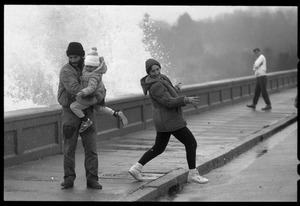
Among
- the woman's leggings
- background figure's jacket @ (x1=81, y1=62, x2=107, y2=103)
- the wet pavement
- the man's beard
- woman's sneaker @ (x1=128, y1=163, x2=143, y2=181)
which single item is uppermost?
the man's beard

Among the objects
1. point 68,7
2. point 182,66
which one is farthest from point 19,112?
point 182,66

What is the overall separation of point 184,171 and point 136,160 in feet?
4.67

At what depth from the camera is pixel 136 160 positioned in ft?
35.1

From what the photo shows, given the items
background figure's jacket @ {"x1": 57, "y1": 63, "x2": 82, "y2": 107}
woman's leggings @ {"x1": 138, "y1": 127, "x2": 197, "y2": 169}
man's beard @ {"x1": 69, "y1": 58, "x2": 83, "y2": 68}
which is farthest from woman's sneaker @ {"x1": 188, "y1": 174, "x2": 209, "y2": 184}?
man's beard @ {"x1": 69, "y1": 58, "x2": 83, "y2": 68}

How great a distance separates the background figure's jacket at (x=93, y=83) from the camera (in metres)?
8.02

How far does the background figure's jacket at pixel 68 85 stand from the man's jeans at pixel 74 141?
0.12m

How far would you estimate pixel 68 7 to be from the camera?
38531 millimetres

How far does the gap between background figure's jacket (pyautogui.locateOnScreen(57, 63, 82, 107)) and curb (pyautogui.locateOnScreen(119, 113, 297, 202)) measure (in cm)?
122

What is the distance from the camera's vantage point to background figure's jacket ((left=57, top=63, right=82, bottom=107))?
805cm

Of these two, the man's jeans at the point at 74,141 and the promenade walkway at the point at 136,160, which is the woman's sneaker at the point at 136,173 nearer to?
the promenade walkway at the point at 136,160

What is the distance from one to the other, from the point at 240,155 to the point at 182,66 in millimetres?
38787

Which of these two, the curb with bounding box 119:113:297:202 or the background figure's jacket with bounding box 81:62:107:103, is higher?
the background figure's jacket with bounding box 81:62:107:103

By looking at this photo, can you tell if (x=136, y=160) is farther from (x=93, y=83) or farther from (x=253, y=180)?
(x=93, y=83)

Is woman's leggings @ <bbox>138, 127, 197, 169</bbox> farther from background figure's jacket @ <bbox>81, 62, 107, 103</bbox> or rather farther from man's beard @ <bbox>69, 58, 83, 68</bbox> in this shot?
man's beard @ <bbox>69, 58, 83, 68</bbox>
